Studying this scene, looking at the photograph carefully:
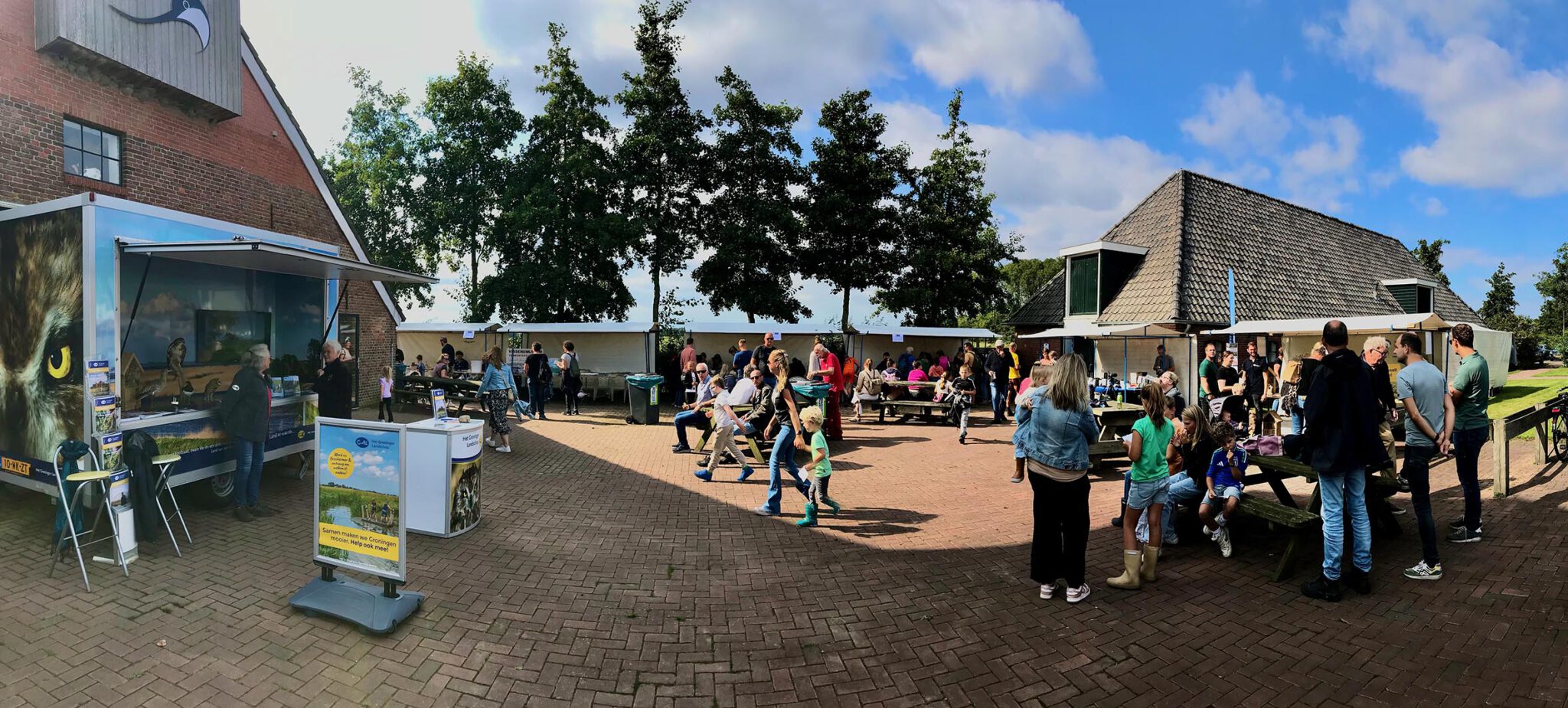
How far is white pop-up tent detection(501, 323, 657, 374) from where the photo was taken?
18.1 meters

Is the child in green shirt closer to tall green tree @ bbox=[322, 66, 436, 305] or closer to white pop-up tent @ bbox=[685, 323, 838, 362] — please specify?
white pop-up tent @ bbox=[685, 323, 838, 362]

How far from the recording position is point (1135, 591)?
4.62 m

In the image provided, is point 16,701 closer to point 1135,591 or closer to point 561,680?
point 561,680

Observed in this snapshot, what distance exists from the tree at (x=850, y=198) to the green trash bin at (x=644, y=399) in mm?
13680

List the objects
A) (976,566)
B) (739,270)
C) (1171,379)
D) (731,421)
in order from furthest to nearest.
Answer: (739,270) < (731,421) < (1171,379) < (976,566)

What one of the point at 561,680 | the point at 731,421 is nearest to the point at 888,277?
the point at 731,421

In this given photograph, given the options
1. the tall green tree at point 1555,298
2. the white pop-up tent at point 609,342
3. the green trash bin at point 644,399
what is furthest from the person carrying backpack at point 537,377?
the tall green tree at point 1555,298

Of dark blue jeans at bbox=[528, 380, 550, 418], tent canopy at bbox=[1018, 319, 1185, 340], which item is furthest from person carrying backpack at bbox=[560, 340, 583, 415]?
tent canopy at bbox=[1018, 319, 1185, 340]

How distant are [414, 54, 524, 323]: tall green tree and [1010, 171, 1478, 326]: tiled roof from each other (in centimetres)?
1981

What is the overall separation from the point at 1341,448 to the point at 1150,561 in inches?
54.2

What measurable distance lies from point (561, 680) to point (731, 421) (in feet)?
17.0

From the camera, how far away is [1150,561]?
15.7 ft

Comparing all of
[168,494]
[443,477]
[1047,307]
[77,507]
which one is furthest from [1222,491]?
[1047,307]

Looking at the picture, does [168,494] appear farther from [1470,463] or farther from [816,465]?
[1470,463]
